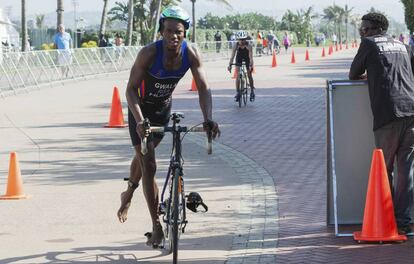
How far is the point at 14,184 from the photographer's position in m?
10.5

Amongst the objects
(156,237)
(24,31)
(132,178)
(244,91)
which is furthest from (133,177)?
(24,31)

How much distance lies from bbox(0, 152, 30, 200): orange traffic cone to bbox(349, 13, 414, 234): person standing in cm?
401

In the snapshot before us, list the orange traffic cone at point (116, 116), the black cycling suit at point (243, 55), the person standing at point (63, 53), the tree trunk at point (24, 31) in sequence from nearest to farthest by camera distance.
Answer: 1. the orange traffic cone at point (116, 116)
2. the black cycling suit at point (243, 55)
3. the person standing at point (63, 53)
4. the tree trunk at point (24, 31)

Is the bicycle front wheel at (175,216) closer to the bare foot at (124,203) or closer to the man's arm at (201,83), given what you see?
the man's arm at (201,83)

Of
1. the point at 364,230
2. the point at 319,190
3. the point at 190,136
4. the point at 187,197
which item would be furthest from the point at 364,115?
the point at 190,136

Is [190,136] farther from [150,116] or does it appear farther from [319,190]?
[150,116]

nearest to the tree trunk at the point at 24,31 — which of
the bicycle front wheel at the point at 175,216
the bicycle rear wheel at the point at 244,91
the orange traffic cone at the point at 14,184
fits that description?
the bicycle rear wheel at the point at 244,91

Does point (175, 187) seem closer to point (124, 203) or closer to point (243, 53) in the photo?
point (124, 203)

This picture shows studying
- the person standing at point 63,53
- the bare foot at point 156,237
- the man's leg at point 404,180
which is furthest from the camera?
the person standing at point 63,53

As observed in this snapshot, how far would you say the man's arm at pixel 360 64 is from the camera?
7895 mm

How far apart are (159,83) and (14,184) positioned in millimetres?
3649

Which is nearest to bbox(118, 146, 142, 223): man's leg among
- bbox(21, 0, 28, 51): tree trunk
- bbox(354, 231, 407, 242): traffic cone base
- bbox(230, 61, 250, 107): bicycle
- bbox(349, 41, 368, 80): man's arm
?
bbox(354, 231, 407, 242): traffic cone base

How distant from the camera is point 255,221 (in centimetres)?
898

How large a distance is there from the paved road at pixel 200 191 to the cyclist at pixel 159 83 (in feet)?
2.20
